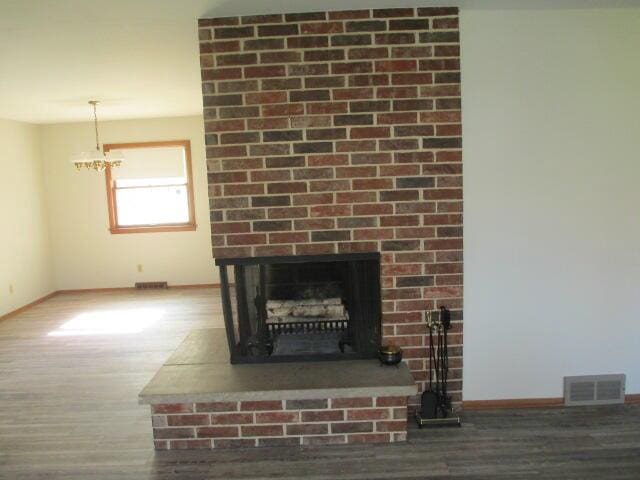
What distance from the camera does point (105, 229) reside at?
698 cm

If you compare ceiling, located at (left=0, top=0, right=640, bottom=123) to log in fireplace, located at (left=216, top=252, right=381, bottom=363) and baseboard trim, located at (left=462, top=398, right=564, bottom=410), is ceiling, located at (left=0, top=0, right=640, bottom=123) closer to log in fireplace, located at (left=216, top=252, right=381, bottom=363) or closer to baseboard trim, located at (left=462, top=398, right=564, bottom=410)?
log in fireplace, located at (left=216, top=252, right=381, bottom=363)

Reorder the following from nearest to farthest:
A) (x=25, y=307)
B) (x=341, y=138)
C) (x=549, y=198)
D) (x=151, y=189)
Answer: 1. (x=341, y=138)
2. (x=549, y=198)
3. (x=25, y=307)
4. (x=151, y=189)

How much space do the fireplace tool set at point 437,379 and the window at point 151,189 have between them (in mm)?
4844

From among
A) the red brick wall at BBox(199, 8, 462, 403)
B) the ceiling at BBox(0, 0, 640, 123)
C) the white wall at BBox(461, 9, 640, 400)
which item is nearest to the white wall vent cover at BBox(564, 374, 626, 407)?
the white wall at BBox(461, 9, 640, 400)

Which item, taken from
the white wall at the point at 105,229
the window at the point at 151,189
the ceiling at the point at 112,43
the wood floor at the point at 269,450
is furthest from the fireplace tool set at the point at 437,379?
the window at the point at 151,189

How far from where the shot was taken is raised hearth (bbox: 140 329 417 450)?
2.61 metres

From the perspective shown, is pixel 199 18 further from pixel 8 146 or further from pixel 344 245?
pixel 8 146

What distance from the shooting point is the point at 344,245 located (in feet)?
9.29

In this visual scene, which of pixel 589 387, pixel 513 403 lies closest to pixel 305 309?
pixel 513 403

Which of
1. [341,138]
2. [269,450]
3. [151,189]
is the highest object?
[341,138]

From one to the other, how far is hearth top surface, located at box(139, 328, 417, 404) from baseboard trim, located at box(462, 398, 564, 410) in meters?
0.58

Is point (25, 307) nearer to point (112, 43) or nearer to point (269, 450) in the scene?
point (112, 43)

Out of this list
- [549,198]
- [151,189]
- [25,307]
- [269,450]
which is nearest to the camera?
[269,450]

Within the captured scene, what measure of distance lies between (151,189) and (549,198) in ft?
18.1
